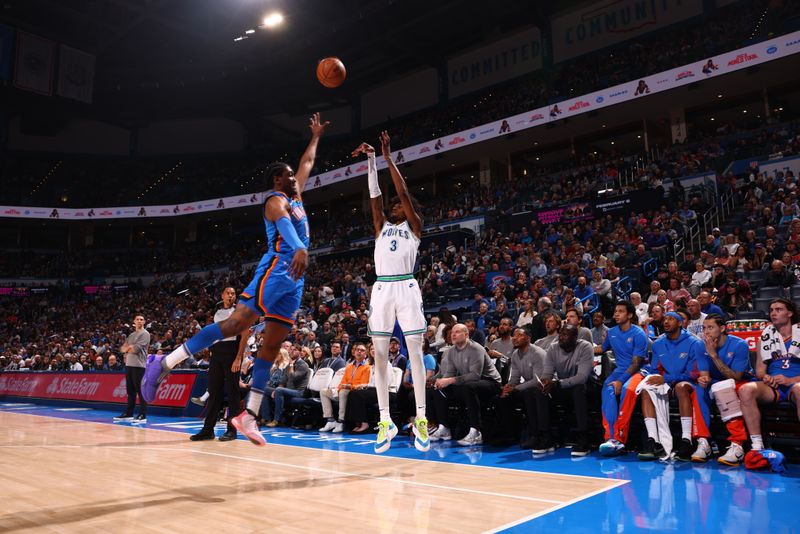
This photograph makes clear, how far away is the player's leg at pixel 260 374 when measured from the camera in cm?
377

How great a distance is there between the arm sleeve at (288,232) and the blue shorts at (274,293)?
204 millimetres

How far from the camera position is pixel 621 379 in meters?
5.64

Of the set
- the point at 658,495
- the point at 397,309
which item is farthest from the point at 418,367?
the point at 658,495

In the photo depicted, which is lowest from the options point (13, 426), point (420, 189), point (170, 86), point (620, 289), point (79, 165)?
point (13, 426)

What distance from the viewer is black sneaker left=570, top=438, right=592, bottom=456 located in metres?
5.40

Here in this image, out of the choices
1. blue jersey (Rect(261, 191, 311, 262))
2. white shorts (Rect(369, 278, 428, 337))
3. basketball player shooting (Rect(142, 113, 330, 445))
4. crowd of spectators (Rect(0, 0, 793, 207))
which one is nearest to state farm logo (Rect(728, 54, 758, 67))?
crowd of spectators (Rect(0, 0, 793, 207))

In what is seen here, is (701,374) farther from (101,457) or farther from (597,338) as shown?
(101,457)

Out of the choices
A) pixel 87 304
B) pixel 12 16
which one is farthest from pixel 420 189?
pixel 12 16

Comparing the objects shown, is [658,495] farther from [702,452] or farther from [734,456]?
[702,452]

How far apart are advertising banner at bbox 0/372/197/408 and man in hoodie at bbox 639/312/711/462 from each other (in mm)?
8340

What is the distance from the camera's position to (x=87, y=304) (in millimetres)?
31453

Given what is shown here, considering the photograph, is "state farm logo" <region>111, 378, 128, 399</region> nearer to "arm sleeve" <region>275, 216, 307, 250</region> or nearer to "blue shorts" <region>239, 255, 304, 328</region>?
"blue shorts" <region>239, 255, 304, 328</region>

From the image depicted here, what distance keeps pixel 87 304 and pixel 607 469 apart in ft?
108

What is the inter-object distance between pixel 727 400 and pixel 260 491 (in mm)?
→ 3904
